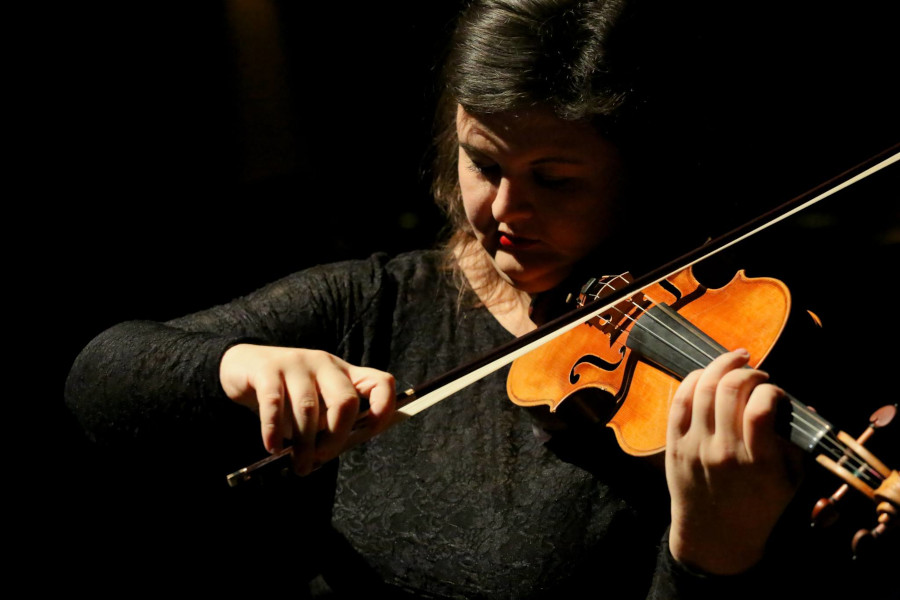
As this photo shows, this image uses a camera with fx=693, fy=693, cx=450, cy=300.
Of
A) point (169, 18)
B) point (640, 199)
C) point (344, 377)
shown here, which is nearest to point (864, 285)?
point (640, 199)

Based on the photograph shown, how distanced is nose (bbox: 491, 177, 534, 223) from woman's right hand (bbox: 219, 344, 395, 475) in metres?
0.35

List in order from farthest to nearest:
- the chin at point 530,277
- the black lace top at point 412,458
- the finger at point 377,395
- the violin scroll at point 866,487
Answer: the chin at point 530,277 < the black lace top at point 412,458 < the finger at point 377,395 < the violin scroll at point 866,487

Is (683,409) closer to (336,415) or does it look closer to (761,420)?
(761,420)

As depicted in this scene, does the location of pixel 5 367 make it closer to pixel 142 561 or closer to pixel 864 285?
pixel 142 561

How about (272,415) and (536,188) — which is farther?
(536,188)

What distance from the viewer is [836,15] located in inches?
47.9

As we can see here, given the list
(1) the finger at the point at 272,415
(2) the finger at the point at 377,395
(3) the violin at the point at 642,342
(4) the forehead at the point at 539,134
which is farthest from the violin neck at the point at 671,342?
(1) the finger at the point at 272,415

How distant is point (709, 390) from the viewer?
653 mm

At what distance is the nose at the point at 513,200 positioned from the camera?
0.95m

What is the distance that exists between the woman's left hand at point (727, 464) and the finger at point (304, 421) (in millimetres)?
351

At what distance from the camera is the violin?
2.64ft

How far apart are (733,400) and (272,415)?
17.2 inches

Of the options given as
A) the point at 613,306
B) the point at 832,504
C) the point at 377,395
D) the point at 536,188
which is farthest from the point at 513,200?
the point at 832,504

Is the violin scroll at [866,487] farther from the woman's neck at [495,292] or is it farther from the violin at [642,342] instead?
the woman's neck at [495,292]
